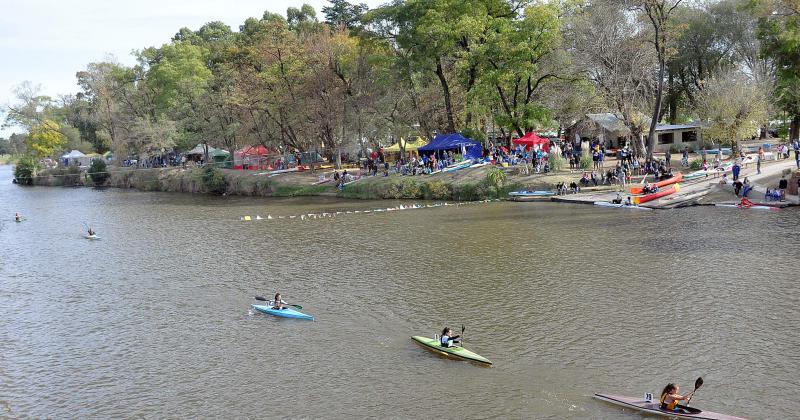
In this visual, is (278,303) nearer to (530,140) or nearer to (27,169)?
(530,140)

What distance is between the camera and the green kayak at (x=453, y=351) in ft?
59.9

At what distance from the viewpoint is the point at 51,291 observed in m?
30.6

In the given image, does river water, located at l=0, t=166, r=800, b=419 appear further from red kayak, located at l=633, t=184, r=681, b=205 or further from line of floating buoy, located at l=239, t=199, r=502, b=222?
line of floating buoy, located at l=239, t=199, r=502, b=222

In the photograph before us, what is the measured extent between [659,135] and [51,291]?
6108 cm

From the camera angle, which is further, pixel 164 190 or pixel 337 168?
pixel 164 190

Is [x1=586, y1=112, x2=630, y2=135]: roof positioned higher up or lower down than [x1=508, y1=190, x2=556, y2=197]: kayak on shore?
higher up

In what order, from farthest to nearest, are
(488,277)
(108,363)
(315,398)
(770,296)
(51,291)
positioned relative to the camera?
(51,291)
(488,277)
(770,296)
(108,363)
(315,398)

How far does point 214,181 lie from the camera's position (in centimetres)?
7738

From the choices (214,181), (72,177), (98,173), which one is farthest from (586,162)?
(72,177)

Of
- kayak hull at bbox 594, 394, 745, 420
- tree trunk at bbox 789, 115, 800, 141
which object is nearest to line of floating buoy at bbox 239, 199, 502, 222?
kayak hull at bbox 594, 394, 745, 420

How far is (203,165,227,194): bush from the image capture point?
77.2 meters

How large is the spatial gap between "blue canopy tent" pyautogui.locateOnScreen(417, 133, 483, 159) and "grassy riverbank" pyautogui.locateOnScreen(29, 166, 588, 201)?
151 inches

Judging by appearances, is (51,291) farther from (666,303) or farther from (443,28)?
(443,28)

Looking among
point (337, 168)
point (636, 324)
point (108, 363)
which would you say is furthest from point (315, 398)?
point (337, 168)
